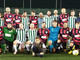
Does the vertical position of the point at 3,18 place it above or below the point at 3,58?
above

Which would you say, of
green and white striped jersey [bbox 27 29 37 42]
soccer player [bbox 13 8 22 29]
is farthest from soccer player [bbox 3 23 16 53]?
soccer player [bbox 13 8 22 29]

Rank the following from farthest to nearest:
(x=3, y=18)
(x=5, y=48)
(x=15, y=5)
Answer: (x=15, y=5) → (x=3, y=18) → (x=5, y=48)

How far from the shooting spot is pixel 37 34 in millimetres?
6109

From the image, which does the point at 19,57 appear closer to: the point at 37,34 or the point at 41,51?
the point at 41,51

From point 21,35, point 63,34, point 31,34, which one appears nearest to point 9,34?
point 21,35

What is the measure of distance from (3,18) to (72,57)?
2941 millimetres

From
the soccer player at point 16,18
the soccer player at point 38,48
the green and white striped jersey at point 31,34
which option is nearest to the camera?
the soccer player at point 38,48

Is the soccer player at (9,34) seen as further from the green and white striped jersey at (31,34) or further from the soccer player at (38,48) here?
the soccer player at (38,48)

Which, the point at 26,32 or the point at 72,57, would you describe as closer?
the point at 72,57

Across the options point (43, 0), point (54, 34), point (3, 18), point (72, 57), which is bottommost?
point (72, 57)

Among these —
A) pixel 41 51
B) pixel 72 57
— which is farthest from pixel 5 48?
pixel 72 57

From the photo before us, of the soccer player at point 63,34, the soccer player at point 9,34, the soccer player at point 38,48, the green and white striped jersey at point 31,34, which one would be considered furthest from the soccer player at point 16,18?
the soccer player at point 38,48

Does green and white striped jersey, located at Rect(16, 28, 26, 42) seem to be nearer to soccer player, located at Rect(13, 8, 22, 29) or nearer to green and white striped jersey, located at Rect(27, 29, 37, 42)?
green and white striped jersey, located at Rect(27, 29, 37, 42)

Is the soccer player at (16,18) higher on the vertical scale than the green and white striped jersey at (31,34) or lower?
higher
